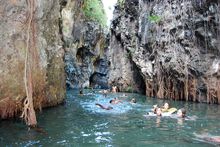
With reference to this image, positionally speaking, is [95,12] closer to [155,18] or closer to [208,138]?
[155,18]

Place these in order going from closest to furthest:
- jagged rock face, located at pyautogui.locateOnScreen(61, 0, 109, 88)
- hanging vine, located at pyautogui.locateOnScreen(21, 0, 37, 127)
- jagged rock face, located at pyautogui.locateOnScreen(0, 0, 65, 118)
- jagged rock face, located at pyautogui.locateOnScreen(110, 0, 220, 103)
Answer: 1. hanging vine, located at pyautogui.locateOnScreen(21, 0, 37, 127)
2. jagged rock face, located at pyautogui.locateOnScreen(0, 0, 65, 118)
3. jagged rock face, located at pyautogui.locateOnScreen(110, 0, 220, 103)
4. jagged rock face, located at pyautogui.locateOnScreen(61, 0, 109, 88)

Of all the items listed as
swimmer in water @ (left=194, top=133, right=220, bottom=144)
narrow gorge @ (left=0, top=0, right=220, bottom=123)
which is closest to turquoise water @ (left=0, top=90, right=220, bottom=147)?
swimmer in water @ (left=194, top=133, right=220, bottom=144)

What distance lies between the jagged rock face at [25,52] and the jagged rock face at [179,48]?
9442 mm

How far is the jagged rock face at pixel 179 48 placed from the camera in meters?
22.2

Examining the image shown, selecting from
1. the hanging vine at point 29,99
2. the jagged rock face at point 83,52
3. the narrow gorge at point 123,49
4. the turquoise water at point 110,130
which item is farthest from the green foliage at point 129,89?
the hanging vine at point 29,99

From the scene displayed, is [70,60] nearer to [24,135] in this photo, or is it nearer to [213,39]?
[213,39]

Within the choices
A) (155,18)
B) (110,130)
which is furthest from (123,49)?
(110,130)

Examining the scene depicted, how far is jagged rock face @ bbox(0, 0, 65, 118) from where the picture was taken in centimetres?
1334

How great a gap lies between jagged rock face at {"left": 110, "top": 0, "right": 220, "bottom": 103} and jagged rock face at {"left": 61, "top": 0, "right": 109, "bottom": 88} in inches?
373

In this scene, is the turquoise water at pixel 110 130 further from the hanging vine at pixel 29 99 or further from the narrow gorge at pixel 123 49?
the narrow gorge at pixel 123 49

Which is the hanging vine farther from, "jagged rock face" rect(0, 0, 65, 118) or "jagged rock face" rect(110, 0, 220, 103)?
"jagged rock face" rect(110, 0, 220, 103)

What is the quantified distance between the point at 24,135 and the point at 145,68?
1923 cm

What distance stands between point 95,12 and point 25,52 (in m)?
33.8

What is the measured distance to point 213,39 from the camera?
2189 centimetres
